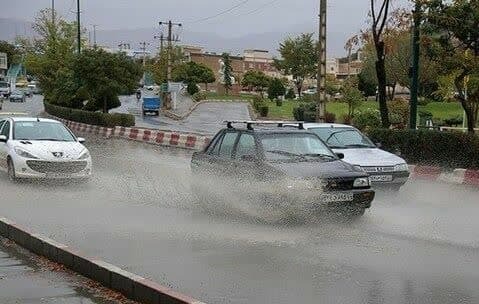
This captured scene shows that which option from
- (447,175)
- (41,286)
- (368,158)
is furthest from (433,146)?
(41,286)

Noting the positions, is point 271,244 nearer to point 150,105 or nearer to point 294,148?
point 294,148

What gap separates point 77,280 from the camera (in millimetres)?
7434

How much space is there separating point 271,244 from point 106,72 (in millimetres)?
33342

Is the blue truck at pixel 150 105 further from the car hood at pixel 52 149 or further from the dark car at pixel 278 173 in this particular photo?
the dark car at pixel 278 173

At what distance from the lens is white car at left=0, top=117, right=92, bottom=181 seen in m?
15.1

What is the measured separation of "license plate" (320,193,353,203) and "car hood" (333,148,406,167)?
10.9 ft

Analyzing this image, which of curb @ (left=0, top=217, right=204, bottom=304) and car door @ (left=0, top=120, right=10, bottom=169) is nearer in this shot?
curb @ (left=0, top=217, right=204, bottom=304)

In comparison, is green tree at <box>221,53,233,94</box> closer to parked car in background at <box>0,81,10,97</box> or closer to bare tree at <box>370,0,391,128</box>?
parked car in background at <box>0,81,10,97</box>

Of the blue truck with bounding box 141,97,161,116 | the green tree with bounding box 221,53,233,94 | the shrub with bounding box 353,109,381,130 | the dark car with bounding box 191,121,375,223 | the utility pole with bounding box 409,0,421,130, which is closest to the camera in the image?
the dark car with bounding box 191,121,375,223

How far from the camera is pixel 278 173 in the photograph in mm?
10523

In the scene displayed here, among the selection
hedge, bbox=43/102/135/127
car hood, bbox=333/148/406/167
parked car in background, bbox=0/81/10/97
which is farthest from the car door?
parked car in background, bbox=0/81/10/97

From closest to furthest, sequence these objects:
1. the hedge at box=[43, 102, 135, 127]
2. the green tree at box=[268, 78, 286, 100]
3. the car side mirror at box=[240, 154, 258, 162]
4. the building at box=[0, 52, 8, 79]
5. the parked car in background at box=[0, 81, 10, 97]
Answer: the car side mirror at box=[240, 154, 258, 162] < the hedge at box=[43, 102, 135, 127] < the parked car in background at box=[0, 81, 10, 97] < the green tree at box=[268, 78, 286, 100] < the building at box=[0, 52, 8, 79]

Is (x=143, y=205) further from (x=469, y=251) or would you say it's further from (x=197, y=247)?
(x=469, y=251)

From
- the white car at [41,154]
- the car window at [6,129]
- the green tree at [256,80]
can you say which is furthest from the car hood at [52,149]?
the green tree at [256,80]
